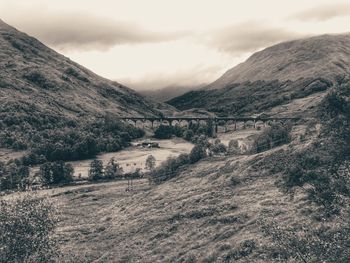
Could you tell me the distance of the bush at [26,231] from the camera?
163ft

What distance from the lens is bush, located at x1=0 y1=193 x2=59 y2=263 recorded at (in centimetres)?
4972

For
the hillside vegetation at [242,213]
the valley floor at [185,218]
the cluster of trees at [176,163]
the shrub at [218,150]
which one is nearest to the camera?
the hillside vegetation at [242,213]

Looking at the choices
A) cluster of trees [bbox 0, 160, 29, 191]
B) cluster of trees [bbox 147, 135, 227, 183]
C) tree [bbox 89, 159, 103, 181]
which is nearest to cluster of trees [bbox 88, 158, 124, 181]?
tree [bbox 89, 159, 103, 181]

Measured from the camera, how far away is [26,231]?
50.8 metres

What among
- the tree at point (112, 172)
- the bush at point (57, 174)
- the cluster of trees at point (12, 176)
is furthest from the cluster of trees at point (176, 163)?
the cluster of trees at point (12, 176)

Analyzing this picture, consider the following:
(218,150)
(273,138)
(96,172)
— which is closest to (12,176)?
(96,172)

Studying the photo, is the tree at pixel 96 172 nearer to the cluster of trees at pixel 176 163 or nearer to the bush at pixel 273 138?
the cluster of trees at pixel 176 163

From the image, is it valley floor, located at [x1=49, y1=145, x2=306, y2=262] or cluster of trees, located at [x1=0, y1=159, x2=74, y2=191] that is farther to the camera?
cluster of trees, located at [x1=0, y1=159, x2=74, y2=191]

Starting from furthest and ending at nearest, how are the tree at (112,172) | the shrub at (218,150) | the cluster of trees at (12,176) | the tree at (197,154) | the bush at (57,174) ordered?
the bush at (57,174), the tree at (112,172), the shrub at (218,150), the cluster of trees at (12,176), the tree at (197,154)

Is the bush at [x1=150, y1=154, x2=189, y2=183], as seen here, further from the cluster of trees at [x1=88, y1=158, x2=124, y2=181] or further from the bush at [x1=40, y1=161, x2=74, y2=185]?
the bush at [x1=40, y1=161, x2=74, y2=185]

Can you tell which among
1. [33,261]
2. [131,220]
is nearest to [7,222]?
[33,261]

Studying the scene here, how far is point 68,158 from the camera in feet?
646

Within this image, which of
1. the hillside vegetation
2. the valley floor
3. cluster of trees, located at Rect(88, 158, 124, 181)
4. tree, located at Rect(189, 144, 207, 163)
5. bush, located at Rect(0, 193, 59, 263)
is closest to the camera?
bush, located at Rect(0, 193, 59, 263)

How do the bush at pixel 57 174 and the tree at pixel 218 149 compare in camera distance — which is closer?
the tree at pixel 218 149
